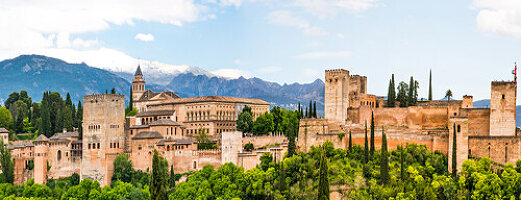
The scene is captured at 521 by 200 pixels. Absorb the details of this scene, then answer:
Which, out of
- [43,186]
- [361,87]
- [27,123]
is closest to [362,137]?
[361,87]

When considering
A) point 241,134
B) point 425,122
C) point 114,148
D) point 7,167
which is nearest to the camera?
point 425,122

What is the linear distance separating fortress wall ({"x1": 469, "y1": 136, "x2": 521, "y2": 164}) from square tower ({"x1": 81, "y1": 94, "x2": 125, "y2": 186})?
35579 mm

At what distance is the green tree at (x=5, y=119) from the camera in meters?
81.0

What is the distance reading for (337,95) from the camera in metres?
60.8

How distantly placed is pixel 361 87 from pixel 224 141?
15709 mm

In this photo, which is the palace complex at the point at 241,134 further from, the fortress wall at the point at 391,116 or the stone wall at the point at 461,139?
the stone wall at the point at 461,139

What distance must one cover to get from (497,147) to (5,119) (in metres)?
63.7

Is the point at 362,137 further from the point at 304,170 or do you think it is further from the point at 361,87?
the point at 361,87

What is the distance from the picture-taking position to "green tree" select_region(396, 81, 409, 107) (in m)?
60.9

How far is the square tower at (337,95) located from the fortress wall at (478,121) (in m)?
12.3

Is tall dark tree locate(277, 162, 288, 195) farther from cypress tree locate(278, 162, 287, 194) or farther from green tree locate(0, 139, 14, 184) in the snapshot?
green tree locate(0, 139, 14, 184)

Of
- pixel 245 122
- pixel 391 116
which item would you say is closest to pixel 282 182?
pixel 391 116

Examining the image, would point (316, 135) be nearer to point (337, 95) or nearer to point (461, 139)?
point (337, 95)

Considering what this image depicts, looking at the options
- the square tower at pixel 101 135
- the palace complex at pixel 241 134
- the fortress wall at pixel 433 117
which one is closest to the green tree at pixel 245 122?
the palace complex at pixel 241 134
